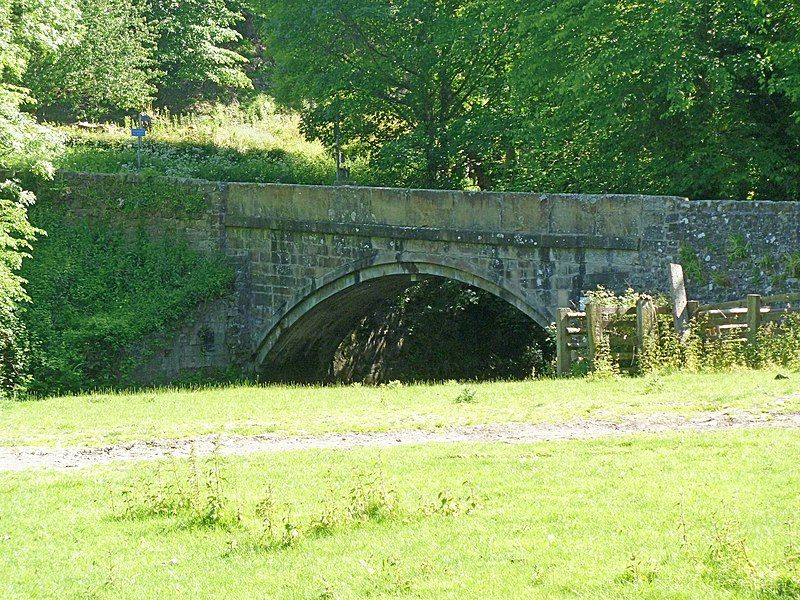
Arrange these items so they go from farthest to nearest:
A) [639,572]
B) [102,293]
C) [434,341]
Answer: [434,341] → [102,293] → [639,572]

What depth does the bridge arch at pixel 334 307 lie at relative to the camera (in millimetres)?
18984

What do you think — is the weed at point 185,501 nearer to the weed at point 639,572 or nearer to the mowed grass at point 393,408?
the weed at point 639,572

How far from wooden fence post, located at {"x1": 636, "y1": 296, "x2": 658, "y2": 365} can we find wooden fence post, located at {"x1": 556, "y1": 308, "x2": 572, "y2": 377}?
123cm

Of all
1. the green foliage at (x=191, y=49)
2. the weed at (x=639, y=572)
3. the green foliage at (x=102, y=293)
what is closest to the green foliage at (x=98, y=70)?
the green foliage at (x=191, y=49)

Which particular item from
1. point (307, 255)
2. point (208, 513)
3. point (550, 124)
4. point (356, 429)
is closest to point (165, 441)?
point (356, 429)

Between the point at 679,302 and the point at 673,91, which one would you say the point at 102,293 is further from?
the point at 679,302

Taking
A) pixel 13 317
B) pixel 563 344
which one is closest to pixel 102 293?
pixel 13 317

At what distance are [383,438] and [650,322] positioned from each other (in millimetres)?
4860

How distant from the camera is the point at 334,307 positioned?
2267cm

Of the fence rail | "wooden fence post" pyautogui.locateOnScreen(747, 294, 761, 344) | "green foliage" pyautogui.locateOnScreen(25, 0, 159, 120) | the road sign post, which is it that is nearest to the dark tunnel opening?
the road sign post

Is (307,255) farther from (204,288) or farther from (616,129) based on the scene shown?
(616,129)

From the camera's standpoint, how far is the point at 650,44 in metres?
18.8

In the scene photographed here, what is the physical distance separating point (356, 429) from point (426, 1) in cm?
1450

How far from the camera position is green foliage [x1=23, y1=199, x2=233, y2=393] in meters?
20.1
